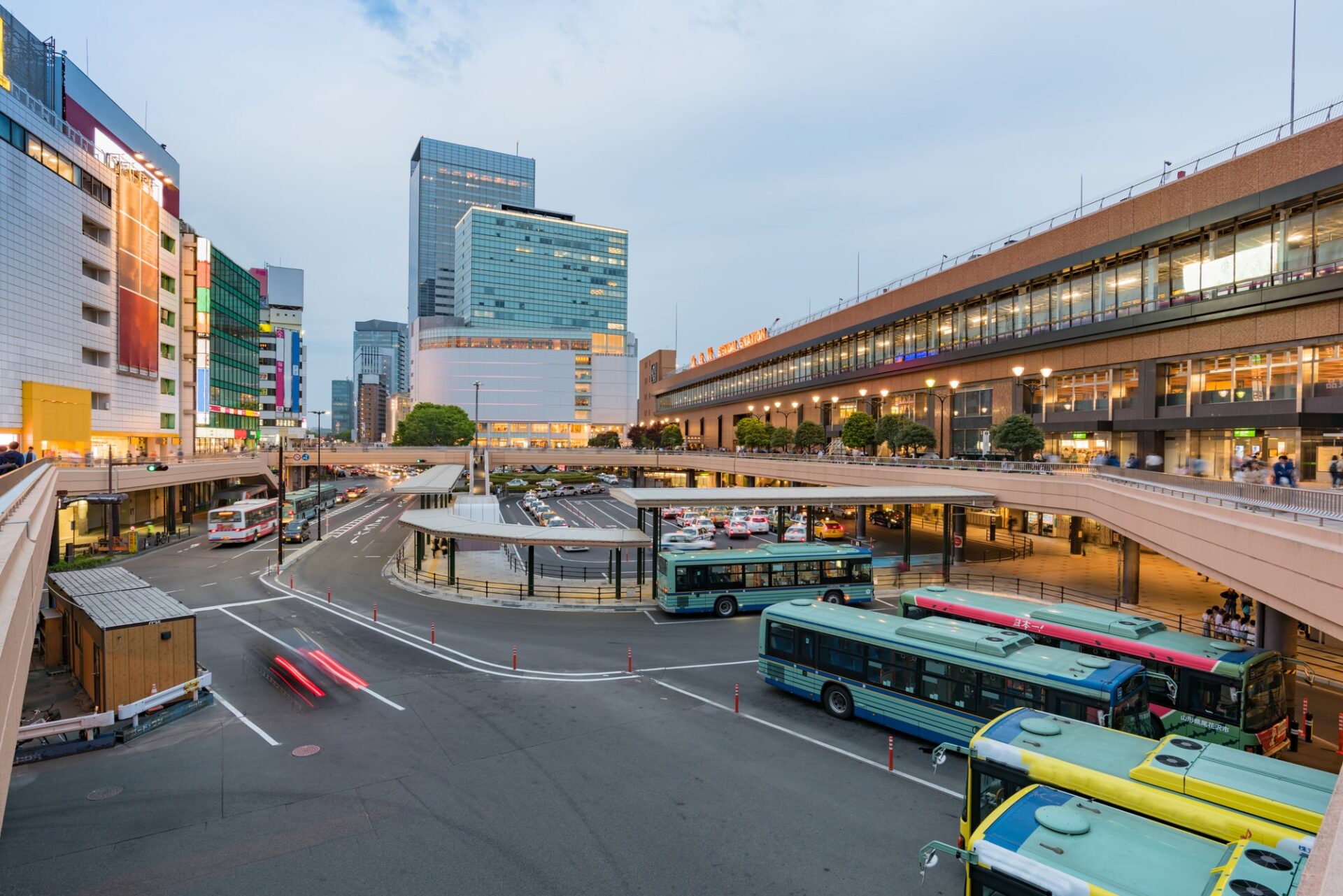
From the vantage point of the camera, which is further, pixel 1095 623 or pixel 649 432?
pixel 649 432

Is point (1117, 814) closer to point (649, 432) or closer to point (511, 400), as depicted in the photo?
point (649, 432)

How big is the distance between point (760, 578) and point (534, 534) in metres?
10.1

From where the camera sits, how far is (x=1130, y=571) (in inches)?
1204

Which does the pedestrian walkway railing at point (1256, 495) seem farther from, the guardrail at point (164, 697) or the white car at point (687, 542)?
the guardrail at point (164, 697)

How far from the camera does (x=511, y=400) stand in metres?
159

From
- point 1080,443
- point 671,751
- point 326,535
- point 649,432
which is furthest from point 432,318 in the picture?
point 671,751

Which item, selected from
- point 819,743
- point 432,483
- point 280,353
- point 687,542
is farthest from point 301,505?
point 280,353

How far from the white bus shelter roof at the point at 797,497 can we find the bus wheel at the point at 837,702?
14.4m

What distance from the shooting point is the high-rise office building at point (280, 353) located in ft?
428

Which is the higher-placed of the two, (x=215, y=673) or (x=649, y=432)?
(x=649, y=432)

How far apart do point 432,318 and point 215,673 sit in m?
160

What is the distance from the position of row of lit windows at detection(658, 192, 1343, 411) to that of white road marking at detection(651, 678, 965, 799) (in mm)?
32999

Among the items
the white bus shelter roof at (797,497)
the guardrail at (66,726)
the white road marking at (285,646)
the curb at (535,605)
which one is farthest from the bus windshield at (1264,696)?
the guardrail at (66,726)

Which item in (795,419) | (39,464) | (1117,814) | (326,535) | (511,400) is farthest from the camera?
(511,400)
